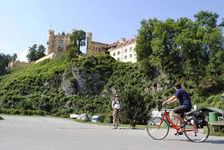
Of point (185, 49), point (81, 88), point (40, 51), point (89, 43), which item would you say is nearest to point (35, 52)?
point (40, 51)

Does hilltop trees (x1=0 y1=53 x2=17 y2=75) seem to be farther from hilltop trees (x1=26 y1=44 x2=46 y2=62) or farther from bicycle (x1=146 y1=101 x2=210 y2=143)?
bicycle (x1=146 y1=101 x2=210 y2=143)

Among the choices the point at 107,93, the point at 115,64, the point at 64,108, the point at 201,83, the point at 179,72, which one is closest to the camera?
the point at 201,83

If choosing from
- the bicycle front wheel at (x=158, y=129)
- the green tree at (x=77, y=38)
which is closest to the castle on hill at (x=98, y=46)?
the green tree at (x=77, y=38)

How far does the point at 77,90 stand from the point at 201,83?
32535 mm

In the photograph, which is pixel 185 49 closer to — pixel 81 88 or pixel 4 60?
pixel 81 88

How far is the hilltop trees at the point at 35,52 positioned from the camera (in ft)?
402

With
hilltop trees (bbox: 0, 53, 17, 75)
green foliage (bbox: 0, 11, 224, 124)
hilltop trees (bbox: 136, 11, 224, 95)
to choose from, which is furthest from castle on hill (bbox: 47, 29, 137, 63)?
hilltop trees (bbox: 136, 11, 224, 95)

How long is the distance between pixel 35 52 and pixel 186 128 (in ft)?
406

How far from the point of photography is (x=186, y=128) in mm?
8164

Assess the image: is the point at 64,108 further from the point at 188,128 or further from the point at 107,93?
the point at 188,128

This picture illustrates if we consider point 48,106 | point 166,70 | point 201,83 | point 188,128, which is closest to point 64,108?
point 48,106

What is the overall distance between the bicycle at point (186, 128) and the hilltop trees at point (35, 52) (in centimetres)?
12023

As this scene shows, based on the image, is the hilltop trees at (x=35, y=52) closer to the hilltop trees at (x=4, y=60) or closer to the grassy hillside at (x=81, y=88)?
the hilltop trees at (x=4, y=60)

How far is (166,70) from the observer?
5641 centimetres
